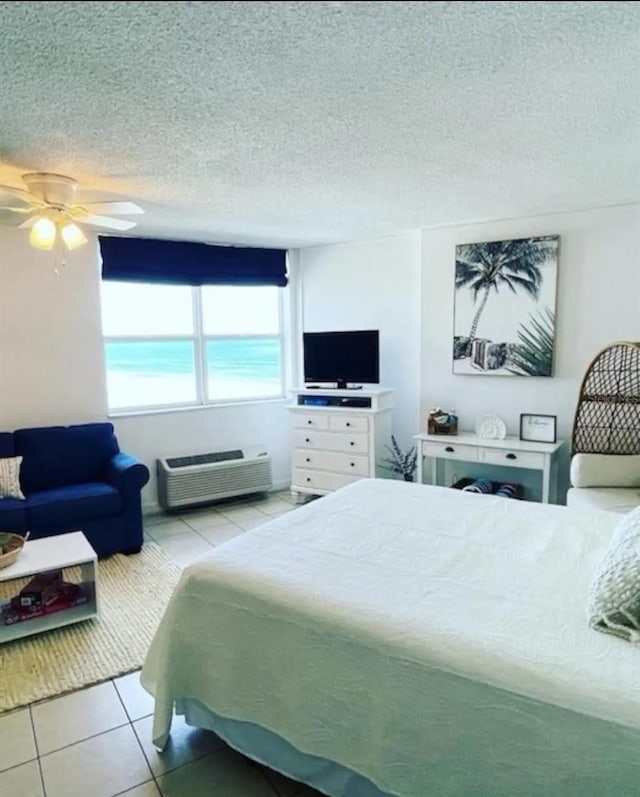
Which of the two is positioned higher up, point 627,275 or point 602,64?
point 602,64

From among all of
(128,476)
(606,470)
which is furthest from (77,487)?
(606,470)

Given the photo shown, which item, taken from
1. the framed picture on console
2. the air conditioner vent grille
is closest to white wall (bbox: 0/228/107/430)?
the air conditioner vent grille

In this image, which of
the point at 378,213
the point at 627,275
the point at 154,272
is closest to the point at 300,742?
the point at 378,213

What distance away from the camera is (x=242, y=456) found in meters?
4.86

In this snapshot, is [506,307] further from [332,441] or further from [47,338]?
[47,338]

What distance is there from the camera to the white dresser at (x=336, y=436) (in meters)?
4.36

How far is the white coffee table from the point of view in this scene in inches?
103

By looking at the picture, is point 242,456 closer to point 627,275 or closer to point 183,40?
point 627,275

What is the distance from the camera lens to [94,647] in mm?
2611

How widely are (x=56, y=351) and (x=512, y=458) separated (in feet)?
11.3

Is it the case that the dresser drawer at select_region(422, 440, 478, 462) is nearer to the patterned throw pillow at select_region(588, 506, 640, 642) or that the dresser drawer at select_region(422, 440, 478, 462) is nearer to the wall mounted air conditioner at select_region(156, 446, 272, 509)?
the wall mounted air conditioner at select_region(156, 446, 272, 509)

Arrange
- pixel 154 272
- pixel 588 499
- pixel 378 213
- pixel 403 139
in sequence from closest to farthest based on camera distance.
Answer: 1. pixel 403 139
2. pixel 588 499
3. pixel 378 213
4. pixel 154 272

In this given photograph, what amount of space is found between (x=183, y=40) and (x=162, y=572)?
116 inches

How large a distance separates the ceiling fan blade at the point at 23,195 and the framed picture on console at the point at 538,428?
11.0 feet
